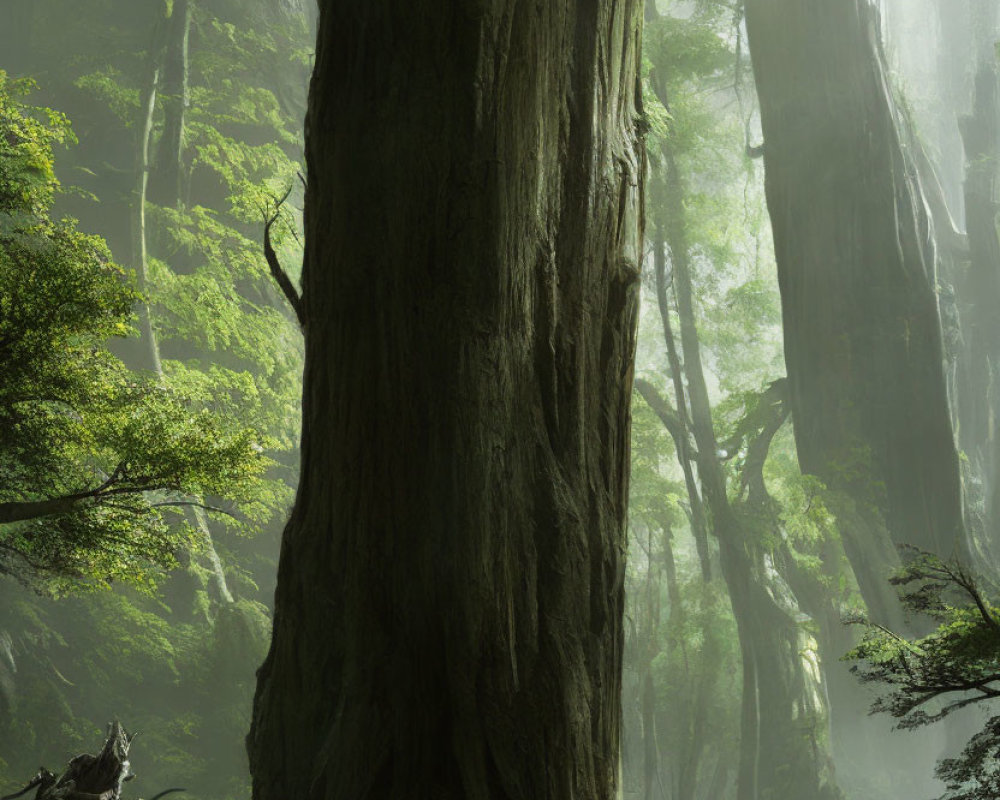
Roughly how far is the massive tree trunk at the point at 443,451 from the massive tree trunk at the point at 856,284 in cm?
1152

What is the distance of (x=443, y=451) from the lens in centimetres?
248

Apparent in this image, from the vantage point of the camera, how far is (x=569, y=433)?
8.81ft

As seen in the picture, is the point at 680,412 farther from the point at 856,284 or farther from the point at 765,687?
the point at 765,687

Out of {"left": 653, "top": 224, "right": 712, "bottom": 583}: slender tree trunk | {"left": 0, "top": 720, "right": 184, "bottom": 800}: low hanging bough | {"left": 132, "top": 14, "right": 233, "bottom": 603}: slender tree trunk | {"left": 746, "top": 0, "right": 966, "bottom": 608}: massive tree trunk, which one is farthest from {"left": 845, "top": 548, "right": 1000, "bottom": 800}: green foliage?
{"left": 653, "top": 224, "right": 712, "bottom": 583}: slender tree trunk

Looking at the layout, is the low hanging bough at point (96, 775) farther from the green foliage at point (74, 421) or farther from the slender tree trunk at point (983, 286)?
the slender tree trunk at point (983, 286)

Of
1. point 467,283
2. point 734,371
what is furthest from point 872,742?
point 467,283

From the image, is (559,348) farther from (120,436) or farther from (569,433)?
(120,436)

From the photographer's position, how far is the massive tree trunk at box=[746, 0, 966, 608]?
1302 cm

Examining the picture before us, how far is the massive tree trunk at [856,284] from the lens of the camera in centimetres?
1302

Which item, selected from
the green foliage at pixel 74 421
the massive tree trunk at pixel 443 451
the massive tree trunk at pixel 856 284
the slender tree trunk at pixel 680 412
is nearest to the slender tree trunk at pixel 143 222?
the green foliage at pixel 74 421

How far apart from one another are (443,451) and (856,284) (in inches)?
481

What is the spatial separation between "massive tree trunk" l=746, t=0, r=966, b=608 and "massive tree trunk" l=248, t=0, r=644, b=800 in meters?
11.5

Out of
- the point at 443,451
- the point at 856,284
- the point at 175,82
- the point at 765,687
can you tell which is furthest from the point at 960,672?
the point at 175,82

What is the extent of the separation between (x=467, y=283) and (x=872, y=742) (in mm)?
32376
